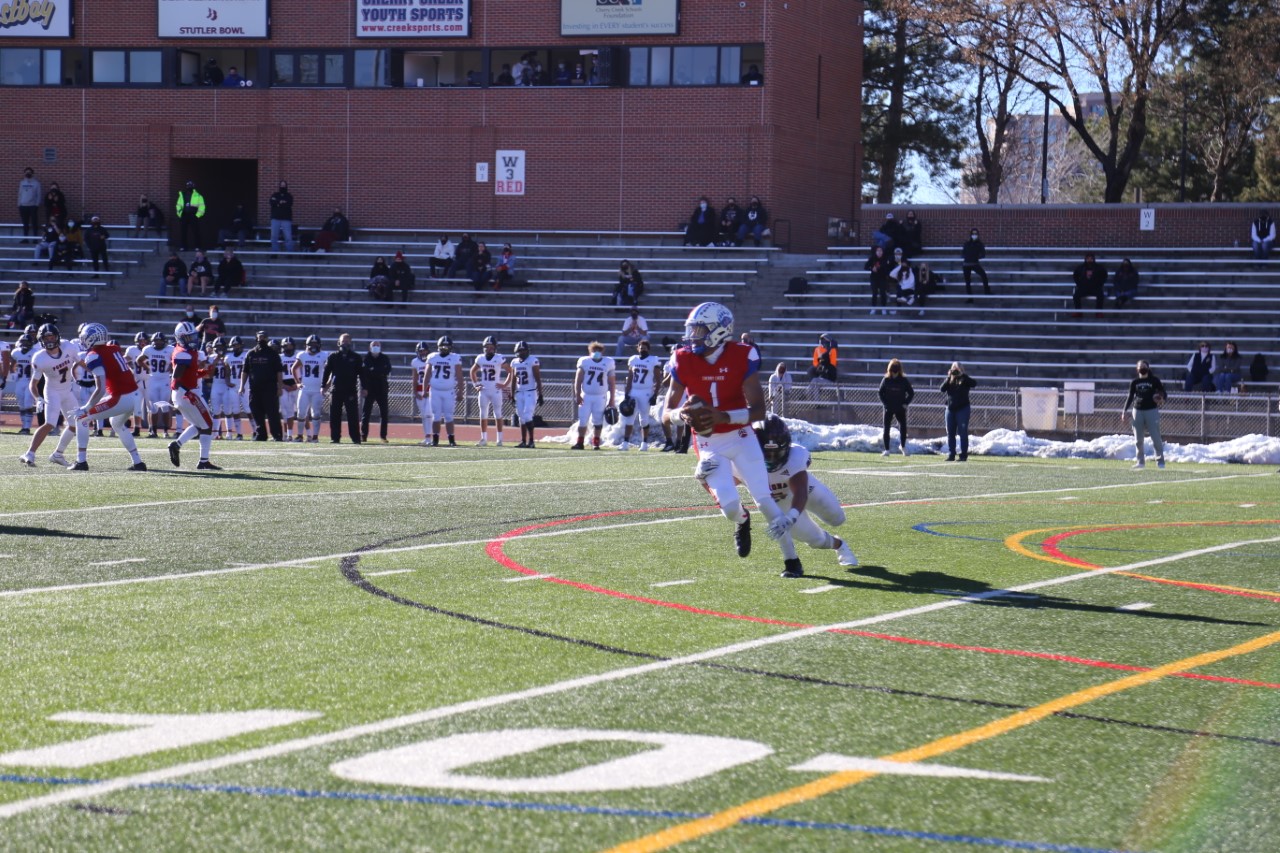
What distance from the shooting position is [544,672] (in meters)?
7.10

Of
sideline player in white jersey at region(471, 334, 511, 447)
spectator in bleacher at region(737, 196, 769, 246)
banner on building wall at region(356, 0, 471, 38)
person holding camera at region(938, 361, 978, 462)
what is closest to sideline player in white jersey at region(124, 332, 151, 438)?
sideline player in white jersey at region(471, 334, 511, 447)

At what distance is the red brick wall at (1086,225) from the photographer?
134 ft

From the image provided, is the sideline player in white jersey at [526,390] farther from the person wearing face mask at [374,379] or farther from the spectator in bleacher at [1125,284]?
the spectator in bleacher at [1125,284]

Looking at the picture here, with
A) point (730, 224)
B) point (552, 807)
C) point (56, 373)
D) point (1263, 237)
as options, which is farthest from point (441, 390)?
point (552, 807)

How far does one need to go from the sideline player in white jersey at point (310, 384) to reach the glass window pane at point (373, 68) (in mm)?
16822

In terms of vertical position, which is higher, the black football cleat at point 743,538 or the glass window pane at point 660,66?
the glass window pane at point 660,66

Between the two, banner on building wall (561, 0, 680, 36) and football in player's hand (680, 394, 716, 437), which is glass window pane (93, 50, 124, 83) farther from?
football in player's hand (680, 394, 716, 437)

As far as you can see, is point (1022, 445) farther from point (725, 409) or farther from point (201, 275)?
point (201, 275)

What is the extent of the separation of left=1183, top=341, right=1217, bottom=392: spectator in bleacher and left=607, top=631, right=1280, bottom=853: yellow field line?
24.6 meters

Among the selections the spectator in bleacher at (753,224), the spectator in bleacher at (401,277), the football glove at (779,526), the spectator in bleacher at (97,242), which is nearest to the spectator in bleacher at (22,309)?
the spectator in bleacher at (97,242)

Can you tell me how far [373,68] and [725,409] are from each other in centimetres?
3659

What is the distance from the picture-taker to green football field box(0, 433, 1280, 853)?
16.1 feet

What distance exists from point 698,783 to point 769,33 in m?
39.0

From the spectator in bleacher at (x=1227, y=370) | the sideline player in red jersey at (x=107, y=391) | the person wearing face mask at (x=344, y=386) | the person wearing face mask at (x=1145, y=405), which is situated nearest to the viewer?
the sideline player in red jersey at (x=107, y=391)
